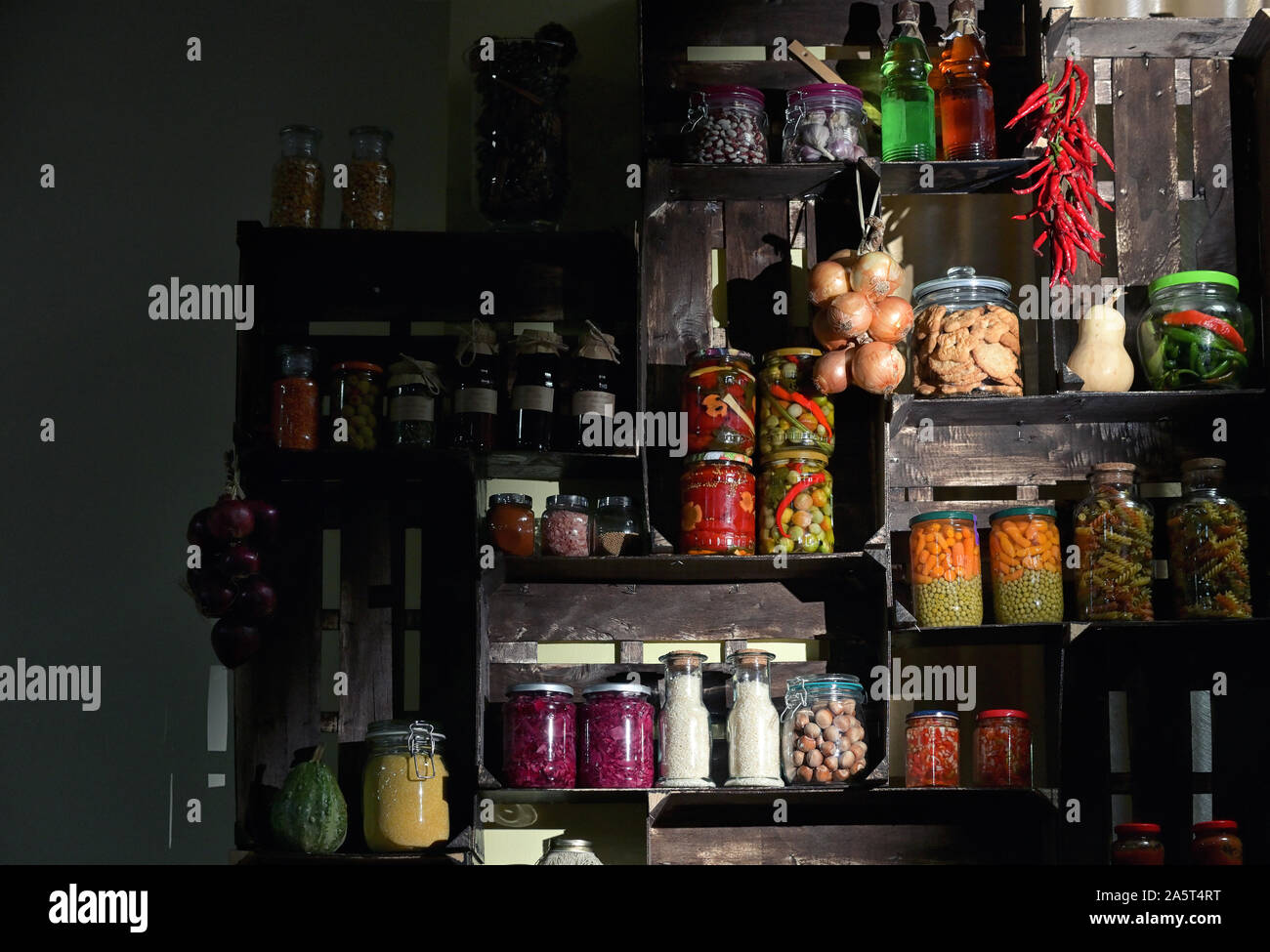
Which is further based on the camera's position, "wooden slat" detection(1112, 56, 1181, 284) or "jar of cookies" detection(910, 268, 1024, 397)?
"wooden slat" detection(1112, 56, 1181, 284)

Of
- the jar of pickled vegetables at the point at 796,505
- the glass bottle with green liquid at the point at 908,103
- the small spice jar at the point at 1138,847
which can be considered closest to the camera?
the small spice jar at the point at 1138,847

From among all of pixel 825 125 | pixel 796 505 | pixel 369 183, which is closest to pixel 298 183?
pixel 369 183

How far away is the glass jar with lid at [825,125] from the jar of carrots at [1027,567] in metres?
0.70

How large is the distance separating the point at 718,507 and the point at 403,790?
2.31 ft

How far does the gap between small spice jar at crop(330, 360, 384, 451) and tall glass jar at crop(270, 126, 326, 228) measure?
0.27 m

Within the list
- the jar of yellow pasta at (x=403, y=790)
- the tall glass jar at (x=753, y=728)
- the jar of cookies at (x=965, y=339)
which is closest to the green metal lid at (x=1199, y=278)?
the jar of cookies at (x=965, y=339)

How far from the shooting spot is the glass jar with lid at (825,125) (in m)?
2.74

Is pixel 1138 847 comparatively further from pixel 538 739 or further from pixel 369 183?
pixel 369 183

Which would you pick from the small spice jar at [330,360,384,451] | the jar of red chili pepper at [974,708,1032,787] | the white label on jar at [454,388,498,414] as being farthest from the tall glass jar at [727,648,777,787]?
the small spice jar at [330,360,384,451]

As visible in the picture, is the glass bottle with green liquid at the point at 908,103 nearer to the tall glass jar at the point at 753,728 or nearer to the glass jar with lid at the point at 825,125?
the glass jar with lid at the point at 825,125

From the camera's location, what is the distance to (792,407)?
2.66 m

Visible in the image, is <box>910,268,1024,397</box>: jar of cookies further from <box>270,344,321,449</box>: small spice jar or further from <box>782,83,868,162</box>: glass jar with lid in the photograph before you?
<box>270,344,321,449</box>: small spice jar

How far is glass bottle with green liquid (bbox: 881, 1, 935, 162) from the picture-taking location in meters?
2.72
